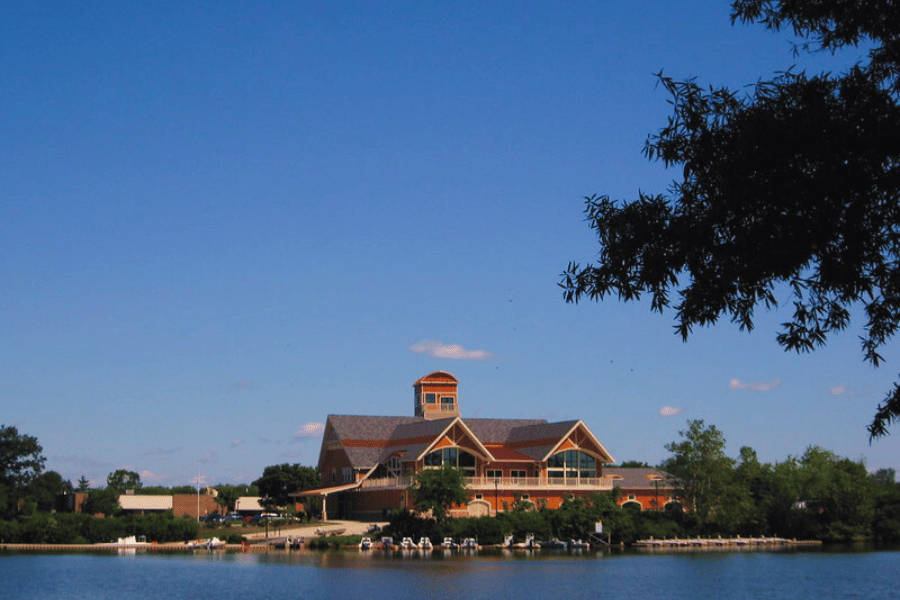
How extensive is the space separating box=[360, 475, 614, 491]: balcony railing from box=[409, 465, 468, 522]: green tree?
6.21 m

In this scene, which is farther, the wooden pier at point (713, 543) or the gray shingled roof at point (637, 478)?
the gray shingled roof at point (637, 478)


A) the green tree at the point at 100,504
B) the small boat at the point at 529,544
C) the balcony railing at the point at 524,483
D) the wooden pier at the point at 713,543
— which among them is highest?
the balcony railing at the point at 524,483

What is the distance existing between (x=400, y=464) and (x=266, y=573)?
2580 centimetres

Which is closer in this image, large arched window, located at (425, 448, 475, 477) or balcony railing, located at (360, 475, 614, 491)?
large arched window, located at (425, 448, 475, 477)

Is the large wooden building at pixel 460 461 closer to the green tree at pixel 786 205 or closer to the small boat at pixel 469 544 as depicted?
the small boat at pixel 469 544

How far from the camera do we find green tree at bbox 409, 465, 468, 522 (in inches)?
2323

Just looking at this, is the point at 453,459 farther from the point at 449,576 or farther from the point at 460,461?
the point at 449,576

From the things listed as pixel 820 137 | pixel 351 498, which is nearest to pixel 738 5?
pixel 820 137

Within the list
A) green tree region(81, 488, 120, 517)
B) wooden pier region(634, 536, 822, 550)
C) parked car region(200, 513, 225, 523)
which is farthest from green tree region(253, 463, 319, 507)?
wooden pier region(634, 536, 822, 550)

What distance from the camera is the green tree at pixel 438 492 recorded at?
5900 cm

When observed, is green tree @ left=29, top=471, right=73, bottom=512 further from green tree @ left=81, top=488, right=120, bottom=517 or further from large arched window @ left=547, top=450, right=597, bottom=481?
large arched window @ left=547, top=450, right=597, bottom=481

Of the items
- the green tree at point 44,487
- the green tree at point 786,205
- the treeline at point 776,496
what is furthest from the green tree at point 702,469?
the green tree at point 786,205

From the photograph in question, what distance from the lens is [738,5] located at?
41.3ft

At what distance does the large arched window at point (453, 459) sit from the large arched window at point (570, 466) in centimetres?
559
